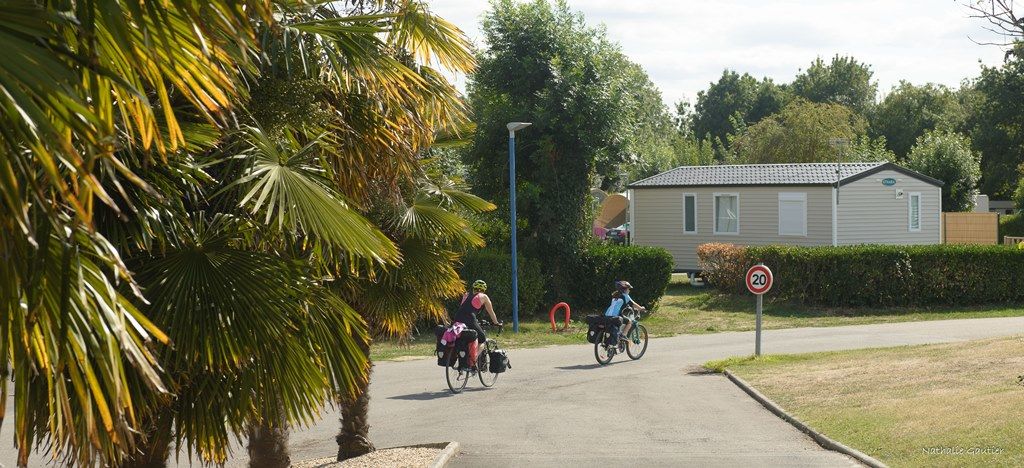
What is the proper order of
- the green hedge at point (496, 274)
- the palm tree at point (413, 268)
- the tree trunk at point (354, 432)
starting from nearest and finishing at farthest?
1. the palm tree at point (413, 268)
2. the tree trunk at point (354, 432)
3. the green hedge at point (496, 274)

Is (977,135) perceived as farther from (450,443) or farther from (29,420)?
(29,420)

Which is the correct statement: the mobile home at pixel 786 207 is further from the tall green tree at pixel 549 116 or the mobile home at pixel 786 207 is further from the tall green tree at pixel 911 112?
the tall green tree at pixel 911 112

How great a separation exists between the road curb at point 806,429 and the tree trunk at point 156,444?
624 centimetres

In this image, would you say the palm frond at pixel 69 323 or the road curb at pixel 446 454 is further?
the road curb at pixel 446 454

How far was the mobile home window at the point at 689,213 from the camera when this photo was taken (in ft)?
113

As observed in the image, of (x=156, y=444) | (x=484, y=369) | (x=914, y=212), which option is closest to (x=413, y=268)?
(x=156, y=444)

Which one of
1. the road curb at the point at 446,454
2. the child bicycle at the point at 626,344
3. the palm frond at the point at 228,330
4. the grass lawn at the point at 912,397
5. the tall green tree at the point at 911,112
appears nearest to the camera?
the palm frond at the point at 228,330

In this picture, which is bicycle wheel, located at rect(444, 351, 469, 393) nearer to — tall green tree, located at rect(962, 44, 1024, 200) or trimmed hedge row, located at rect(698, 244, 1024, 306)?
trimmed hedge row, located at rect(698, 244, 1024, 306)

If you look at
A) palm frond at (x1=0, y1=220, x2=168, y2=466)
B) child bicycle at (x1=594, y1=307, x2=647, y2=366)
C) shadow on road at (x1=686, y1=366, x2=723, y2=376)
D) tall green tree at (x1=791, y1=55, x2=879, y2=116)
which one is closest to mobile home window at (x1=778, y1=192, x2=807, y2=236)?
child bicycle at (x1=594, y1=307, x2=647, y2=366)

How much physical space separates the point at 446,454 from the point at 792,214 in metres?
23.9

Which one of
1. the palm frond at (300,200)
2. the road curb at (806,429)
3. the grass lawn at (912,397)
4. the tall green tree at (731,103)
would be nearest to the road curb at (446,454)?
the road curb at (806,429)

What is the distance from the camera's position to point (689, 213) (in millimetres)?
34719

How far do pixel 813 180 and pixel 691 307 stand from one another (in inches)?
274

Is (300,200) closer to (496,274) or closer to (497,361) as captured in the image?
(497,361)
